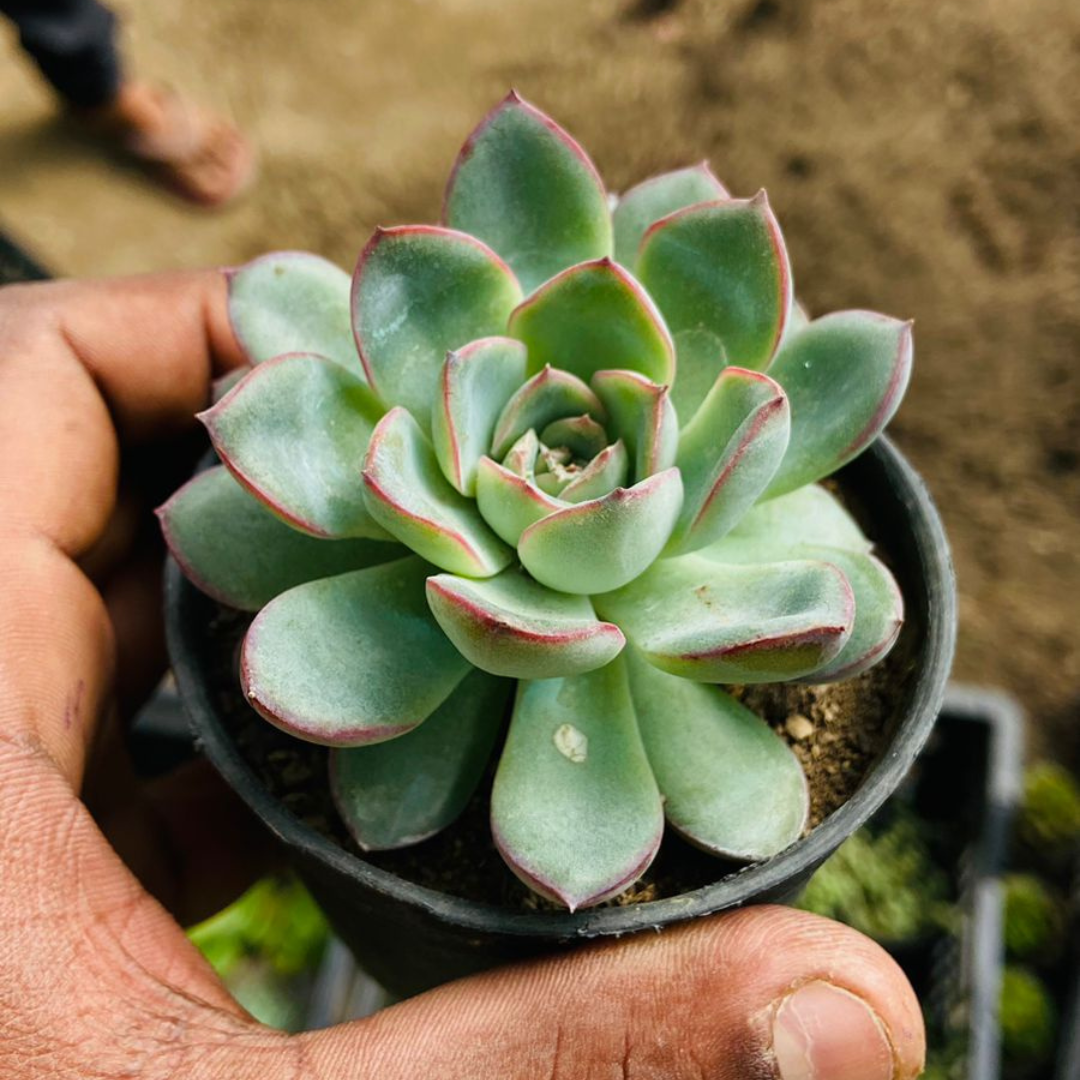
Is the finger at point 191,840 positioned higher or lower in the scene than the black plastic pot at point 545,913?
lower

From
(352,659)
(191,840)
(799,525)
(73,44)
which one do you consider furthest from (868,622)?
(73,44)

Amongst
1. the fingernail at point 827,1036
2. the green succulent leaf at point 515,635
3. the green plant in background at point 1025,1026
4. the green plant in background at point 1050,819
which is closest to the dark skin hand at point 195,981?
the fingernail at point 827,1036

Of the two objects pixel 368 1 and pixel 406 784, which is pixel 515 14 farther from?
pixel 406 784

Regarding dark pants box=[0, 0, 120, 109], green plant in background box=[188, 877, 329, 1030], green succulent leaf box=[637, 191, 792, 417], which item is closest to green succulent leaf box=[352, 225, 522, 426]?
green succulent leaf box=[637, 191, 792, 417]

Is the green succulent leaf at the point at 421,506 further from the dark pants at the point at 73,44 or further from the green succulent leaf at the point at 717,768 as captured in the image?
the dark pants at the point at 73,44

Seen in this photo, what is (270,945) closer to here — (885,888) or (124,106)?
(885,888)

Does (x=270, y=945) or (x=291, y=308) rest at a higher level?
(x=291, y=308)
